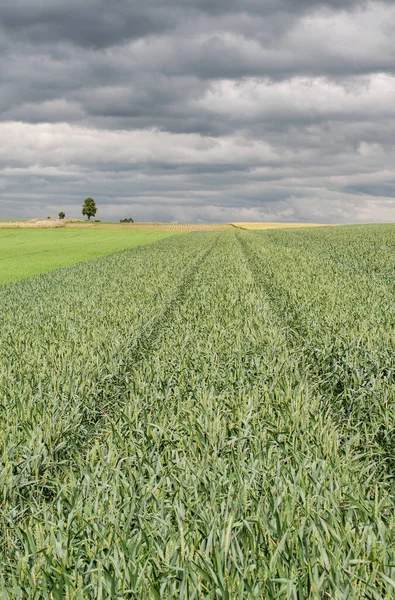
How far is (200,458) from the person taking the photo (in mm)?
4520

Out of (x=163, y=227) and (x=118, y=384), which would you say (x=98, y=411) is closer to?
(x=118, y=384)

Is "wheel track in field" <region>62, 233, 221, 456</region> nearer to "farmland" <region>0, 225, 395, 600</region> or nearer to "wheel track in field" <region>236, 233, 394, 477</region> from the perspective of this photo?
"farmland" <region>0, 225, 395, 600</region>

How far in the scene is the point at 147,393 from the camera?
6.35 metres

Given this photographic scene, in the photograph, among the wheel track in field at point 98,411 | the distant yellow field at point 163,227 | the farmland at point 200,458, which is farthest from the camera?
the distant yellow field at point 163,227

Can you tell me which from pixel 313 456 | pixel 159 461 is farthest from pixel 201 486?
pixel 313 456

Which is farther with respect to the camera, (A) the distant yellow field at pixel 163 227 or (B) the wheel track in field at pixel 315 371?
(A) the distant yellow field at pixel 163 227

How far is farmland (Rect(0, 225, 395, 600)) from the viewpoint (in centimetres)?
280

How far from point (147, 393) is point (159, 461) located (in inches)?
87.1

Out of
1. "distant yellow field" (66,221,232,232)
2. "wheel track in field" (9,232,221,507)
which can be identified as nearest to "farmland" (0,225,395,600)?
"wheel track in field" (9,232,221,507)

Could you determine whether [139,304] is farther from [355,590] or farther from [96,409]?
[355,590]

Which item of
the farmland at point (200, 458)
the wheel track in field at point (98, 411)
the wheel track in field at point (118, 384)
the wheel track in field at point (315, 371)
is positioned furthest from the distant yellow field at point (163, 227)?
the farmland at point (200, 458)

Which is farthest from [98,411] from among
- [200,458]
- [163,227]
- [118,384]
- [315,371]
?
[163,227]

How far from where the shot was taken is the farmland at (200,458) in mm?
2805

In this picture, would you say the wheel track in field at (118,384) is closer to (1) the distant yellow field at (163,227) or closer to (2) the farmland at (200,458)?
(2) the farmland at (200,458)
